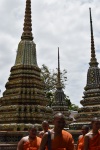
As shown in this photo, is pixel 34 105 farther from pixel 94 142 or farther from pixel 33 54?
pixel 94 142

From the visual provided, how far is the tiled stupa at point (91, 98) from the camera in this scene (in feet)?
38.4

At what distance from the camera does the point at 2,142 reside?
9.52 m

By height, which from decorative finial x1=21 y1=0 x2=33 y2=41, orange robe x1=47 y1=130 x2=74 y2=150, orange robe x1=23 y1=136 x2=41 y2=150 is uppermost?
decorative finial x1=21 y1=0 x2=33 y2=41

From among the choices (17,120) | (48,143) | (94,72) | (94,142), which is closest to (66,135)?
(48,143)

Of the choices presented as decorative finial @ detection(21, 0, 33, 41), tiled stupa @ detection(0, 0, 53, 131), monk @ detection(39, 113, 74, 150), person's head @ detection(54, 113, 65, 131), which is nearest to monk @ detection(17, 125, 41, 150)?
monk @ detection(39, 113, 74, 150)

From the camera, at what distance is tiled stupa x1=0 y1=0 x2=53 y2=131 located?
10789 mm

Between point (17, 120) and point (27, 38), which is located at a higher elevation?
point (27, 38)

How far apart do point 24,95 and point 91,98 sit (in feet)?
13.2

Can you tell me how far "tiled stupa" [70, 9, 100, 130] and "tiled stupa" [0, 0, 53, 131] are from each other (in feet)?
5.63

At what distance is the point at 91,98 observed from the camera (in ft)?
41.8

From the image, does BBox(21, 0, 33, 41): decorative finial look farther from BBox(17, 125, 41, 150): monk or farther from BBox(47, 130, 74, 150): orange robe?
BBox(47, 130, 74, 150): orange robe

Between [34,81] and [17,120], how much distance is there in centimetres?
235

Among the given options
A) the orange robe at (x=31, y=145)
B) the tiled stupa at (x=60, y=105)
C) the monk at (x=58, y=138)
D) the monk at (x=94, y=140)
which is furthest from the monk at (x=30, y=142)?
the tiled stupa at (x=60, y=105)

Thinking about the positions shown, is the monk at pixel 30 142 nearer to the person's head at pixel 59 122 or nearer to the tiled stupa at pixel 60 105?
the person's head at pixel 59 122
